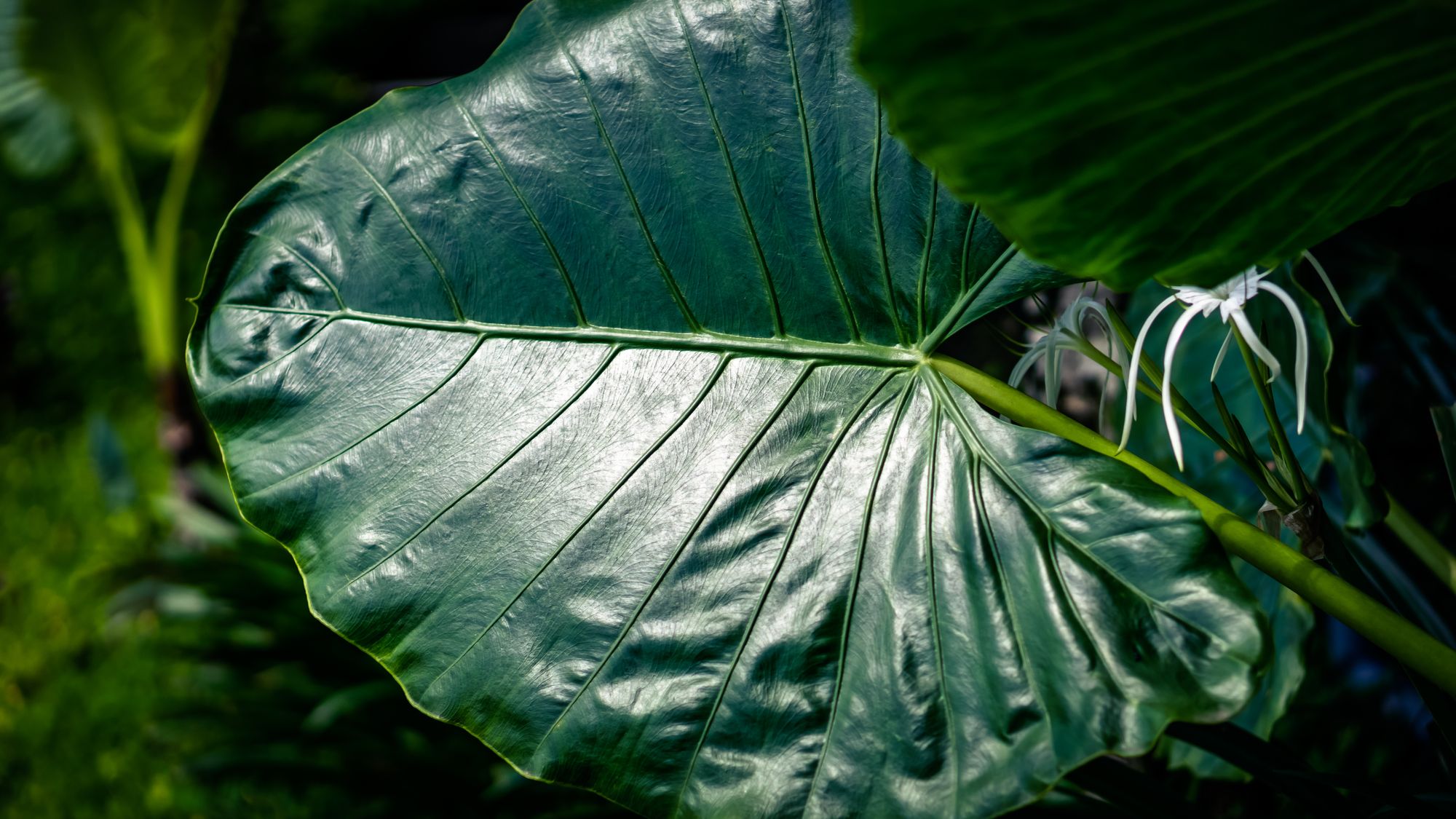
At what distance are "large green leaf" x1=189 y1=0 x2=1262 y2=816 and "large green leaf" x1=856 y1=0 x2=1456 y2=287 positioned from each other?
0.69 feet

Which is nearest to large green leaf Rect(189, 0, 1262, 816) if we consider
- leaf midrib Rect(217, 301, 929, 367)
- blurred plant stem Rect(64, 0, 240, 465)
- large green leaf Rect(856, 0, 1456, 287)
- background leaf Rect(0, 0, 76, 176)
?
leaf midrib Rect(217, 301, 929, 367)

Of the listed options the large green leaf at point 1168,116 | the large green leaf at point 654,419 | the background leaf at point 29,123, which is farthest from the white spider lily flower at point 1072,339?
the background leaf at point 29,123

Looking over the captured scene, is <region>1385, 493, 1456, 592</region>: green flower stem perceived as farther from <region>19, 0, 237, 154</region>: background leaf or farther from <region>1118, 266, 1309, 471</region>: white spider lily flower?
<region>19, 0, 237, 154</region>: background leaf

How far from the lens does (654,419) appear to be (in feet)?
2.40

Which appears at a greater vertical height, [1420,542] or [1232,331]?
[1232,331]

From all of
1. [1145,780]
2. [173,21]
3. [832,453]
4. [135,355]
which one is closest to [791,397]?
[832,453]

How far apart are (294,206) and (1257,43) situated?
659mm

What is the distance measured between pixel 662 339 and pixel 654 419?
0.07 m

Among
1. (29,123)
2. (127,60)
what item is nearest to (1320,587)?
(127,60)

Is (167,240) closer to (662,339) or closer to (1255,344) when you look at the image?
(662,339)

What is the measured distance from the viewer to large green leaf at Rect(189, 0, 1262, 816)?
0.64 m

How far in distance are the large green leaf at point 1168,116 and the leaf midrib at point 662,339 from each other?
0.99ft

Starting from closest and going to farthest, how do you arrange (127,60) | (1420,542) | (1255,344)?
(1255,344)
(1420,542)
(127,60)

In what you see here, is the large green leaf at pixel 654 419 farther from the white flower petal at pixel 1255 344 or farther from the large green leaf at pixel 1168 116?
the large green leaf at pixel 1168 116
